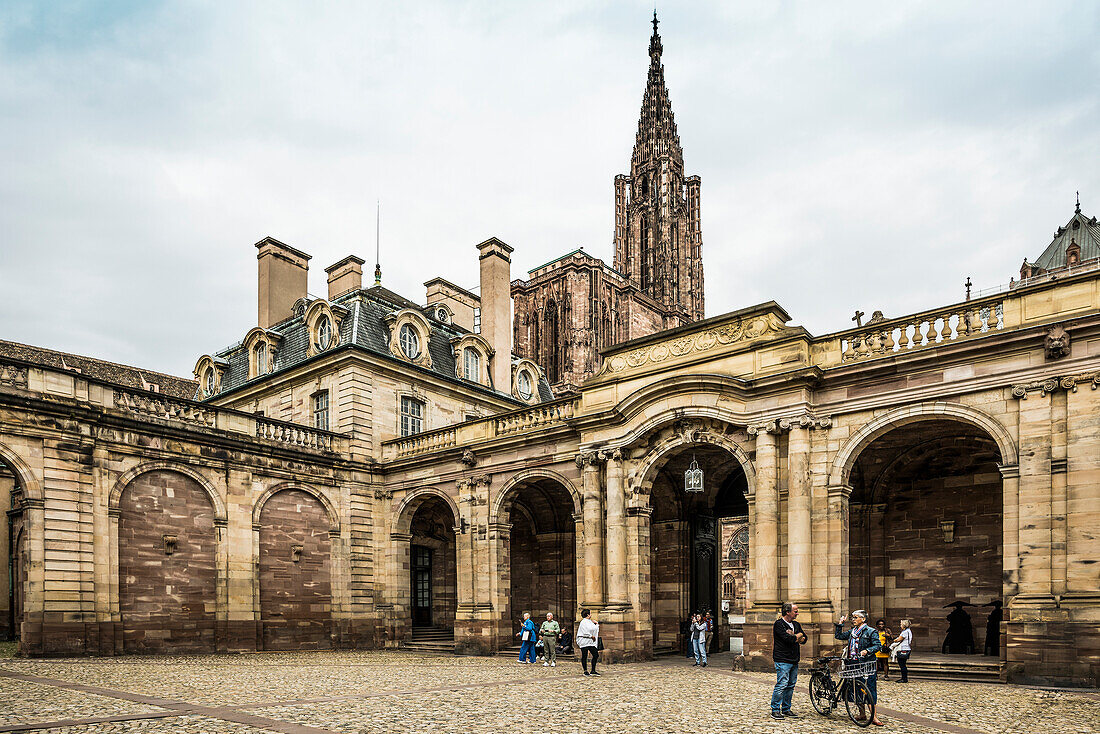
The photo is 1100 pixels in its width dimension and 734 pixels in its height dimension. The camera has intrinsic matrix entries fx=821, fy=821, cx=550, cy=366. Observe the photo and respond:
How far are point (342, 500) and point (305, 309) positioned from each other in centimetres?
898

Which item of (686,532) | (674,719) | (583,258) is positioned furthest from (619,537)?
(583,258)

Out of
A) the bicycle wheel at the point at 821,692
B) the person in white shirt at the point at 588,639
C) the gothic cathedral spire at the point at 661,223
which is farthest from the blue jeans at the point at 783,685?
the gothic cathedral spire at the point at 661,223

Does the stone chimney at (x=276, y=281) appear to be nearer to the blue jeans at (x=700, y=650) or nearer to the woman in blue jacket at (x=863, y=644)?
the blue jeans at (x=700, y=650)

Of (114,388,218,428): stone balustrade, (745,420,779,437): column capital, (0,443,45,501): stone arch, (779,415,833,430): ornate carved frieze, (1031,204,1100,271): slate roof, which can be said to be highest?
(1031,204,1100,271): slate roof

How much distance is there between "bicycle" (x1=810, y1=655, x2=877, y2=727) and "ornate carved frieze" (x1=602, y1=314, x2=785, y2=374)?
884cm

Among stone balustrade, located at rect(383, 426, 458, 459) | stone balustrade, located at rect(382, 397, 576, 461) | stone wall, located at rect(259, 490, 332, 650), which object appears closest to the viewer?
stone balustrade, located at rect(382, 397, 576, 461)

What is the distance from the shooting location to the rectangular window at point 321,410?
2880cm

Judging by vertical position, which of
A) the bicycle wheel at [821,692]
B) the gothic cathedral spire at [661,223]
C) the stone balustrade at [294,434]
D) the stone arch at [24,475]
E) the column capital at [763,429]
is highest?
the gothic cathedral spire at [661,223]

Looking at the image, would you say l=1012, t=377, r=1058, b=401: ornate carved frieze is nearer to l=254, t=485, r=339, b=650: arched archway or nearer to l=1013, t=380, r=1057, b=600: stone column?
l=1013, t=380, r=1057, b=600: stone column

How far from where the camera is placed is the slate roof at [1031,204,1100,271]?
51906 millimetres

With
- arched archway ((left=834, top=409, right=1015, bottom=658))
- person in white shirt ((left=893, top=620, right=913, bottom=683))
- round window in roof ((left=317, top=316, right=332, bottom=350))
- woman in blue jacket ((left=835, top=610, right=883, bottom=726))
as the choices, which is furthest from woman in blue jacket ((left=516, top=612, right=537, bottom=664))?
round window in roof ((left=317, top=316, right=332, bottom=350))

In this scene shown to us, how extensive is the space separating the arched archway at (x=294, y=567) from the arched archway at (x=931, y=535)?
1578cm

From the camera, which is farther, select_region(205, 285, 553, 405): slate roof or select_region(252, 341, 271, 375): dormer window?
select_region(252, 341, 271, 375): dormer window

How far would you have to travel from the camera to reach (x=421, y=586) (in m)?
30.5
